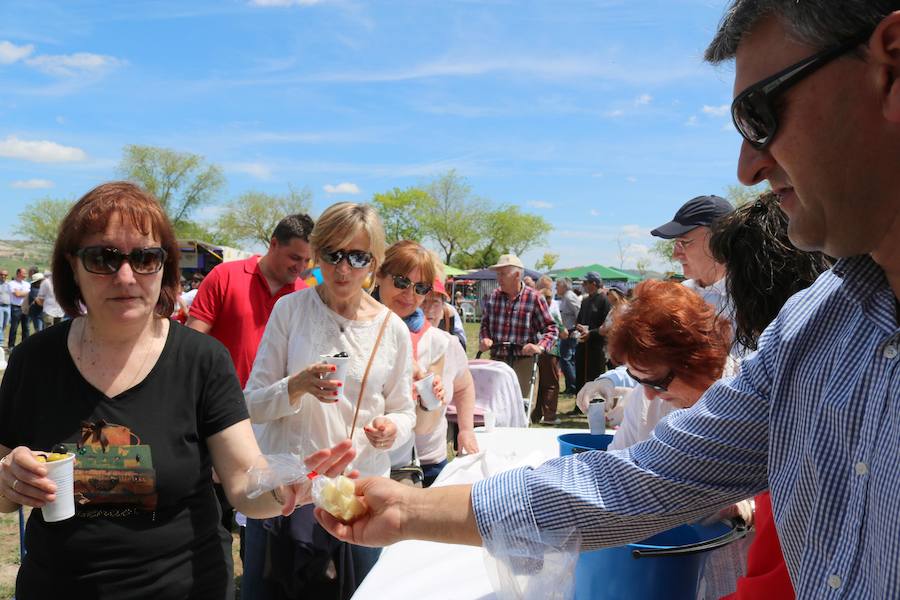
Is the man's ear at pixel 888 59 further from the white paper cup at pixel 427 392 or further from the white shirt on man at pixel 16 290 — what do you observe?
the white shirt on man at pixel 16 290

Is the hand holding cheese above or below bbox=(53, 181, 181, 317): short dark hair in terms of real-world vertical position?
below

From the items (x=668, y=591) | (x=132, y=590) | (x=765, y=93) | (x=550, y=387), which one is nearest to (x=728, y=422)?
(x=668, y=591)

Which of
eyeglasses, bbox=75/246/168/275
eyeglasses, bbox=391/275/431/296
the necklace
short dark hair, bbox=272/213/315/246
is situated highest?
short dark hair, bbox=272/213/315/246

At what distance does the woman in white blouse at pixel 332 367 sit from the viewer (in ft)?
8.61

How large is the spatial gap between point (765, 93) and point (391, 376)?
209 cm

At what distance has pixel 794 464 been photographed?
44.6 inches

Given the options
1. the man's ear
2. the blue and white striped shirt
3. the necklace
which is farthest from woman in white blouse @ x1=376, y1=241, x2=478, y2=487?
the man's ear

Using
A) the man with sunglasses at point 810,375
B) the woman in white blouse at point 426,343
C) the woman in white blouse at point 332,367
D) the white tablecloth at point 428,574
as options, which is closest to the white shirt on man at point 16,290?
the woman in white blouse at point 426,343

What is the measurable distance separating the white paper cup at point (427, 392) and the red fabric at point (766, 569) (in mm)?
1949

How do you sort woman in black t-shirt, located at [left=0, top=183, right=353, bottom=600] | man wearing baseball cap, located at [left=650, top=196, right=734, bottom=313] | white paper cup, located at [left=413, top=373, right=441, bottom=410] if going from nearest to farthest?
woman in black t-shirt, located at [left=0, top=183, right=353, bottom=600], white paper cup, located at [left=413, top=373, right=441, bottom=410], man wearing baseball cap, located at [left=650, top=196, right=734, bottom=313]

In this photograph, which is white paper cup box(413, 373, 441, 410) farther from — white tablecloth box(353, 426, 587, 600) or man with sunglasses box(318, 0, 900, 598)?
man with sunglasses box(318, 0, 900, 598)

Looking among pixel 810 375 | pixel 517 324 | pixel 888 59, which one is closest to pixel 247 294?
pixel 810 375

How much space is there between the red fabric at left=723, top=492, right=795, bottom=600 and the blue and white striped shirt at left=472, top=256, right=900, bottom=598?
5.0 inches

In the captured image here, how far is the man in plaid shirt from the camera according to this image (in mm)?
8094
